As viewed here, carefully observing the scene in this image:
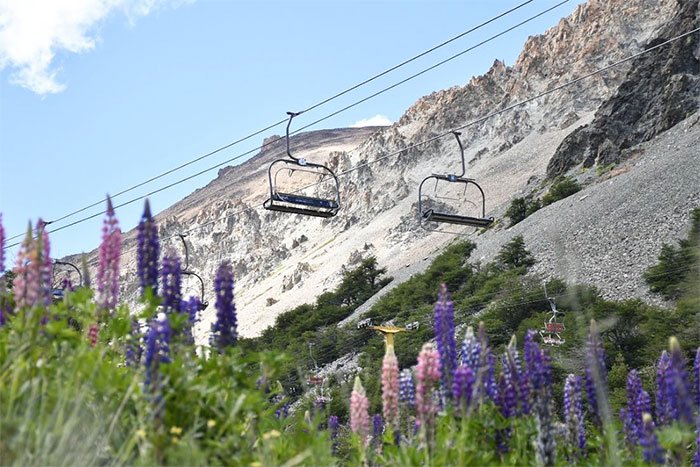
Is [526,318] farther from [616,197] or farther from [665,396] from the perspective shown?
[665,396]

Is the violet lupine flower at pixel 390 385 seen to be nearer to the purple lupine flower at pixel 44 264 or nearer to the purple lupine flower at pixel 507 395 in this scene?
the purple lupine flower at pixel 507 395

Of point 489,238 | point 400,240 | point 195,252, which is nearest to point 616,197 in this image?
point 489,238

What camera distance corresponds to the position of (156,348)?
346 centimetres

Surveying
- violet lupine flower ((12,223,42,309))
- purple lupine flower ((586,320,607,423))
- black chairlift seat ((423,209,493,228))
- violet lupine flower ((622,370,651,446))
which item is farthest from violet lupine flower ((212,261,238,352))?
black chairlift seat ((423,209,493,228))

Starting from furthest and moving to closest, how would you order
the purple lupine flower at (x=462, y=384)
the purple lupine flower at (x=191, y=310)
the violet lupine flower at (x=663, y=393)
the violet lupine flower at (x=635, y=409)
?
the violet lupine flower at (x=635, y=409) < the violet lupine flower at (x=663, y=393) < the purple lupine flower at (x=191, y=310) < the purple lupine flower at (x=462, y=384)

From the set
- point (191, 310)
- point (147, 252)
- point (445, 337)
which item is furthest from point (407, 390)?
point (147, 252)

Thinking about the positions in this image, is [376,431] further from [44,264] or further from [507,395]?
[44,264]

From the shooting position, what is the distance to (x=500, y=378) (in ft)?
13.3

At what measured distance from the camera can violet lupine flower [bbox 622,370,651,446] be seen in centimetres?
476

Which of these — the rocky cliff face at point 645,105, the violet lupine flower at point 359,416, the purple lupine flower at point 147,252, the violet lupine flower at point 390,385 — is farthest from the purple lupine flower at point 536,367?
the rocky cliff face at point 645,105

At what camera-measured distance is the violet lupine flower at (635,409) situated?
4.76 meters

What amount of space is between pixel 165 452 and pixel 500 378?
170 centimetres

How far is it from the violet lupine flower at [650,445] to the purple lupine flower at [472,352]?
812mm

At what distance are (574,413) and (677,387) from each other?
76 centimetres
